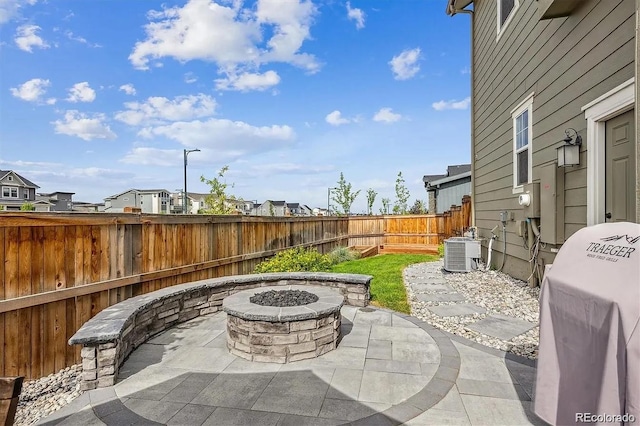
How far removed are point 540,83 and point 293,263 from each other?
224 inches

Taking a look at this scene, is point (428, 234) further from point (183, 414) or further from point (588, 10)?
point (183, 414)

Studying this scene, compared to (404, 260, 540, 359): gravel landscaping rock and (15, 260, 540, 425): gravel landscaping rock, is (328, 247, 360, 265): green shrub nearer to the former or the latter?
(15, 260, 540, 425): gravel landscaping rock

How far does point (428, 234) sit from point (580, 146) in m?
11.4

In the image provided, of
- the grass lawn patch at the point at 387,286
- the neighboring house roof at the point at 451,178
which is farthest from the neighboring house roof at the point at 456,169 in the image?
the grass lawn patch at the point at 387,286

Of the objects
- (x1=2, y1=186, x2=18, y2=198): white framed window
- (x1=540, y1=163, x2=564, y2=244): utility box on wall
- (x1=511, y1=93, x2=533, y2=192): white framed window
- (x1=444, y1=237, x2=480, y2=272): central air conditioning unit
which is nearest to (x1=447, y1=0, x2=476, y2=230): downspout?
(x1=444, y1=237, x2=480, y2=272): central air conditioning unit

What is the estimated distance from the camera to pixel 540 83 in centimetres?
578

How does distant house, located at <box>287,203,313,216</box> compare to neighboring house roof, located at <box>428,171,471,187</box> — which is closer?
neighboring house roof, located at <box>428,171,471,187</box>

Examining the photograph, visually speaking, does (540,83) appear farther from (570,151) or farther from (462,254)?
(462,254)

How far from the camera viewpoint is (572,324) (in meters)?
1.89

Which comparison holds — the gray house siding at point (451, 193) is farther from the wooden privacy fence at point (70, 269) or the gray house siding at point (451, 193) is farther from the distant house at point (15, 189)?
the distant house at point (15, 189)

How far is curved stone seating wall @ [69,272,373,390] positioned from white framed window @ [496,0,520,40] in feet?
20.2

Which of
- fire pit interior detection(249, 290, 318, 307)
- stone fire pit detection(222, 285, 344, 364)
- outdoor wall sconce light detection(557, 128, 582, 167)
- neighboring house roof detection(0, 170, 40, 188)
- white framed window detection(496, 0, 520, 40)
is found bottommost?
stone fire pit detection(222, 285, 344, 364)

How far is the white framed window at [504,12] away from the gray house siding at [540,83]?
17 centimetres

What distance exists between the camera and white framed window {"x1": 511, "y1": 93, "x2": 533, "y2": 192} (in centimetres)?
615
